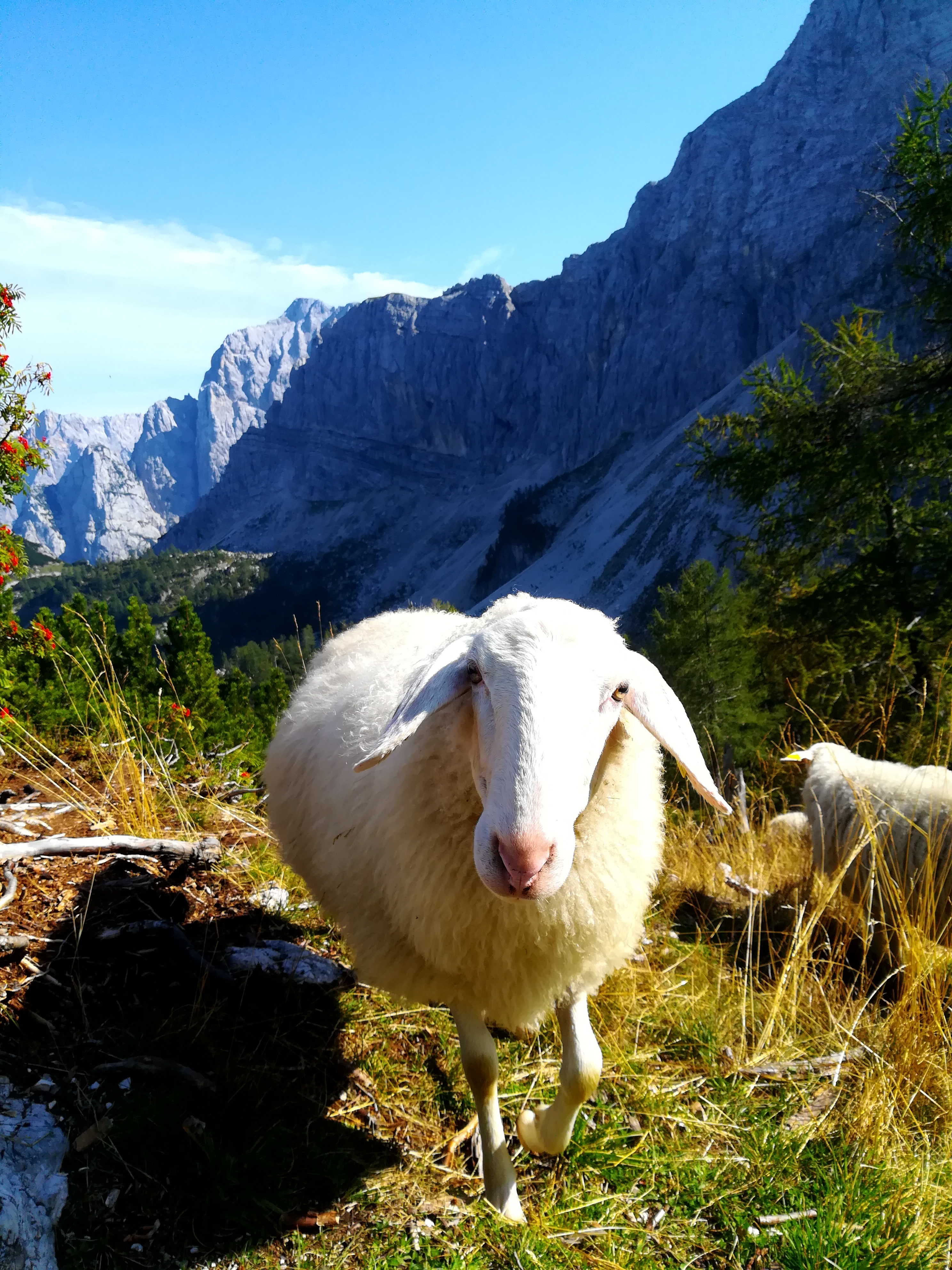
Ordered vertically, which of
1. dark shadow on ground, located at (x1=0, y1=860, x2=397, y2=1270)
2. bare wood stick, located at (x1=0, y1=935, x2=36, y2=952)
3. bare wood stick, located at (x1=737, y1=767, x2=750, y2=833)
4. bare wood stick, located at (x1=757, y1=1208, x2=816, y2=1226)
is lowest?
bare wood stick, located at (x1=737, y1=767, x2=750, y2=833)

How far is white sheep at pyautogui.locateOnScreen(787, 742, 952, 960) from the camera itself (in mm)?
3188

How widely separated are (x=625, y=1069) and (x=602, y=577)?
6077 centimetres

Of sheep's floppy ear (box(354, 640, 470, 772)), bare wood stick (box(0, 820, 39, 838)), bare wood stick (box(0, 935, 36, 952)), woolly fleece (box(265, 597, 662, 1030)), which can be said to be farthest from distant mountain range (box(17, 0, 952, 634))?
bare wood stick (box(0, 935, 36, 952))

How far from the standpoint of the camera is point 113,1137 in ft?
6.58

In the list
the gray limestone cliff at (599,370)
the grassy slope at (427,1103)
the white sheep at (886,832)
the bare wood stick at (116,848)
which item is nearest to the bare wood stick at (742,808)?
the white sheep at (886,832)

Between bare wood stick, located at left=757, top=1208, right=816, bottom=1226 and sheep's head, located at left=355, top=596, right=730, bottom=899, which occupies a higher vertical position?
sheep's head, located at left=355, top=596, right=730, bottom=899

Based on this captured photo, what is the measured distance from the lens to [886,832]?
380 centimetres

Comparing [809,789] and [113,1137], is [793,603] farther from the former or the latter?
[113,1137]

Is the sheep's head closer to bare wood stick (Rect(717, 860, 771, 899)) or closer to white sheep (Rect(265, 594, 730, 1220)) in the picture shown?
white sheep (Rect(265, 594, 730, 1220))

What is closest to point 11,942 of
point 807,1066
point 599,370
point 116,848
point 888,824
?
point 116,848

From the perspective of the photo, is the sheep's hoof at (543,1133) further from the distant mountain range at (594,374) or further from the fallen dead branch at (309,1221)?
the distant mountain range at (594,374)

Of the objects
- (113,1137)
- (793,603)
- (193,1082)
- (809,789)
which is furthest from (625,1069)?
(793,603)

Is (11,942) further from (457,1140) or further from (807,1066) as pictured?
(807,1066)

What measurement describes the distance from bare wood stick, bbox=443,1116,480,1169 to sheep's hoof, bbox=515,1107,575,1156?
0.54 ft
